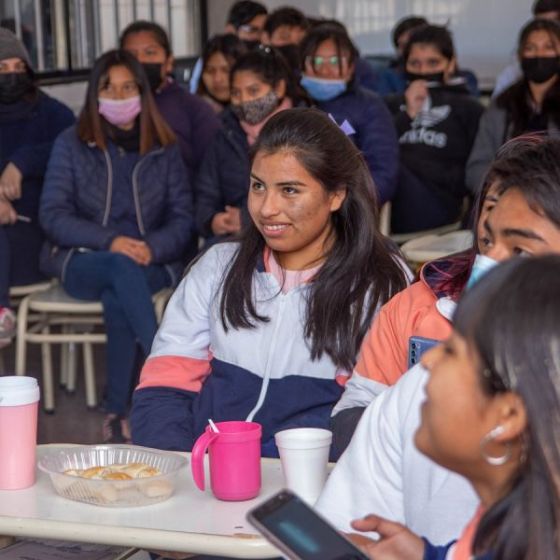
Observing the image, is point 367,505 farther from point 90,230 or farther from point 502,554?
point 90,230

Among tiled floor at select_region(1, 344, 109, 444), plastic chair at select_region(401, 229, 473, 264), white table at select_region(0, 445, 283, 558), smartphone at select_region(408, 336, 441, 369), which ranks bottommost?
tiled floor at select_region(1, 344, 109, 444)

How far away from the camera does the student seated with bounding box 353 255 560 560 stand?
4.13 feet

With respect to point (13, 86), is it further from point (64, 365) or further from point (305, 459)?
→ point (305, 459)

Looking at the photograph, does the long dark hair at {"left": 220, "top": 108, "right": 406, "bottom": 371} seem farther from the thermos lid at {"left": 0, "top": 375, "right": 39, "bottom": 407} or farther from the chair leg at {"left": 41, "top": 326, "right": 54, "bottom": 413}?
the chair leg at {"left": 41, "top": 326, "right": 54, "bottom": 413}

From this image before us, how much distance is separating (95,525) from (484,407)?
0.81m

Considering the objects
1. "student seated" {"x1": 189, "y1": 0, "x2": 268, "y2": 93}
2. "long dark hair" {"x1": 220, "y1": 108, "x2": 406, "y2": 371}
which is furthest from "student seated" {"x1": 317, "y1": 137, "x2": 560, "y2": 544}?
"student seated" {"x1": 189, "y1": 0, "x2": 268, "y2": 93}

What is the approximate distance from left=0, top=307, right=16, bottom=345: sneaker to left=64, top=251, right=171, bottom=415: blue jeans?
23 centimetres

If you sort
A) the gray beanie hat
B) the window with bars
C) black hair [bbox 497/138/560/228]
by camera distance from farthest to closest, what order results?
the window with bars < the gray beanie hat < black hair [bbox 497/138/560/228]

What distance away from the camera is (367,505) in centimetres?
185

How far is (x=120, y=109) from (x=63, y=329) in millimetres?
1015

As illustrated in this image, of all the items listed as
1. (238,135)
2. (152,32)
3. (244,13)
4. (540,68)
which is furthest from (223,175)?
(244,13)

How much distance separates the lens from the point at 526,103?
514cm

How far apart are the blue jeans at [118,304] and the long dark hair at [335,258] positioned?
1.65m

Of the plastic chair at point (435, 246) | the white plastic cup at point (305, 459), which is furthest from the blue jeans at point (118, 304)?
the white plastic cup at point (305, 459)
